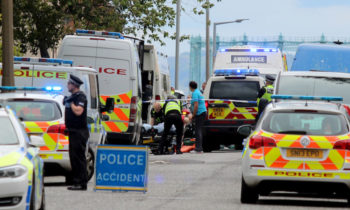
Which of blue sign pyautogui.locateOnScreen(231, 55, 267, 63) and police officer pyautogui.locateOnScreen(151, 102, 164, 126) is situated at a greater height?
blue sign pyautogui.locateOnScreen(231, 55, 267, 63)

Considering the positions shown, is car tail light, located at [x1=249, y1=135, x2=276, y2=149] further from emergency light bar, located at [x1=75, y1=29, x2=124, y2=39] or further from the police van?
emergency light bar, located at [x1=75, y1=29, x2=124, y2=39]

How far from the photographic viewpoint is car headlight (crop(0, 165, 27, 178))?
10.4 meters

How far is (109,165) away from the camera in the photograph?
48.7 feet

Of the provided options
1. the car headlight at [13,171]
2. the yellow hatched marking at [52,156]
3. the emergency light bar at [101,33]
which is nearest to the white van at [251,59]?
the emergency light bar at [101,33]

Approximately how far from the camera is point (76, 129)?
616 inches

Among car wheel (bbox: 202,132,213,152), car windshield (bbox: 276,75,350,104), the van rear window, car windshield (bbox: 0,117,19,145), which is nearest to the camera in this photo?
car windshield (bbox: 0,117,19,145)

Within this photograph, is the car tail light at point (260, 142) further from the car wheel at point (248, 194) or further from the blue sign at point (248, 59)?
the blue sign at point (248, 59)

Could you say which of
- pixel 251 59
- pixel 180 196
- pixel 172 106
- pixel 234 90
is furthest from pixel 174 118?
pixel 180 196

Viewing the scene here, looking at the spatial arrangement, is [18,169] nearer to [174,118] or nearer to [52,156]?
[52,156]

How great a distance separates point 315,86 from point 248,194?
204 inches

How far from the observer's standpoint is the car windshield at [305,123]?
13.7m

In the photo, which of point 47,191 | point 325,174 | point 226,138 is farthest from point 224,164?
point 325,174

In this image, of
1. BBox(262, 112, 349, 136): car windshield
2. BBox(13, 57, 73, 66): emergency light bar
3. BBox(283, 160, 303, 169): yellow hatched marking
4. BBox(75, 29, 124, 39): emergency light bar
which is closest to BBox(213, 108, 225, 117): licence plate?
BBox(75, 29, 124, 39): emergency light bar

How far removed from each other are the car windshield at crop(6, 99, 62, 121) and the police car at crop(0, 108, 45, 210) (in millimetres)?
4719
